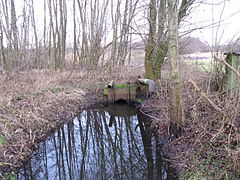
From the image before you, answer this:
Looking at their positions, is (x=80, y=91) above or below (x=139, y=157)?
above

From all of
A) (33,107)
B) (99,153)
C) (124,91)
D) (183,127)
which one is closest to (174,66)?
(183,127)

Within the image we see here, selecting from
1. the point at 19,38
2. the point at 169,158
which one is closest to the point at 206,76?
the point at 169,158

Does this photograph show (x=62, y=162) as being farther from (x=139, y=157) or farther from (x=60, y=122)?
(x=60, y=122)

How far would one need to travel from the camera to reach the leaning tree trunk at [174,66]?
15.0 feet

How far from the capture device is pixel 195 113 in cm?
448

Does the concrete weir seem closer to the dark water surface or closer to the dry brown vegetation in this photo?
the dry brown vegetation

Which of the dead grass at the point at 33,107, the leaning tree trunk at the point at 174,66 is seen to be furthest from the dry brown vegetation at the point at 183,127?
the leaning tree trunk at the point at 174,66

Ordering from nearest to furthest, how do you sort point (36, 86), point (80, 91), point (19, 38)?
point (36, 86) → point (80, 91) → point (19, 38)

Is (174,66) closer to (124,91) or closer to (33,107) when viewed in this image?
(33,107)

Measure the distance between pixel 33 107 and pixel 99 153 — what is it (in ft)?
9.02

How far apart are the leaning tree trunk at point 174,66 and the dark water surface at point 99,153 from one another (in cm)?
105

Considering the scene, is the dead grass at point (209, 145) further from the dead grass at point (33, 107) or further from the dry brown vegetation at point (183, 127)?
the dead grass at point (33, 107)

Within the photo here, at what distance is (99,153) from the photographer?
16.7 feet

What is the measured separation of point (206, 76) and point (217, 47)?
36.6 inches
